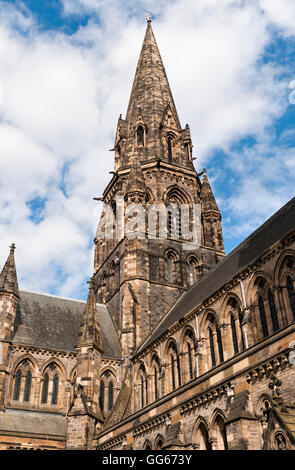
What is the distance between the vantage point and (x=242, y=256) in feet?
79.7

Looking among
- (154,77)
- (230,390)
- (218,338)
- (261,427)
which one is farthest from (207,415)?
(154,77)

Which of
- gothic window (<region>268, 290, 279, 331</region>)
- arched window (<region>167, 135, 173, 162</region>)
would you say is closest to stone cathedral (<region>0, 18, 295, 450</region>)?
gothic window (<region>268, 290, 279, 331</region>)

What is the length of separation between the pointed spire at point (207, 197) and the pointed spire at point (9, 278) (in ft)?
51.4

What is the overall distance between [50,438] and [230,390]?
47.0ft

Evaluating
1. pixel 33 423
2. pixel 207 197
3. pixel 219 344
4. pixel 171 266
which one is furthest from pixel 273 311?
pixel 207 197

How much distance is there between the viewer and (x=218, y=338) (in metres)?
23.2

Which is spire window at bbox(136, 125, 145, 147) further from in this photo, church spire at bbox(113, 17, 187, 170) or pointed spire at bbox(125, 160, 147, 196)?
pointed spire at bbox(125, 160, 147, 196)

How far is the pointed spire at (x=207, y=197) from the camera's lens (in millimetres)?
39188

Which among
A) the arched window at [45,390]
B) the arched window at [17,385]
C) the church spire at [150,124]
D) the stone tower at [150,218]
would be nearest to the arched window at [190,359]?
the stone tower at [150,218]

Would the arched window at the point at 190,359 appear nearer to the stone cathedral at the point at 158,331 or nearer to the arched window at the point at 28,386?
the stone cathedral at the point at 158,331

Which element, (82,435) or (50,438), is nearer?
(82,435)

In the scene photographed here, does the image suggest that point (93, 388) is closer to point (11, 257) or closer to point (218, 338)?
point (218, 338)

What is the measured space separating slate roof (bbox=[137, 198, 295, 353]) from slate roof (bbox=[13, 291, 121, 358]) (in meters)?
3.12

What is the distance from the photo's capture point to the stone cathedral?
15383 millimetres
